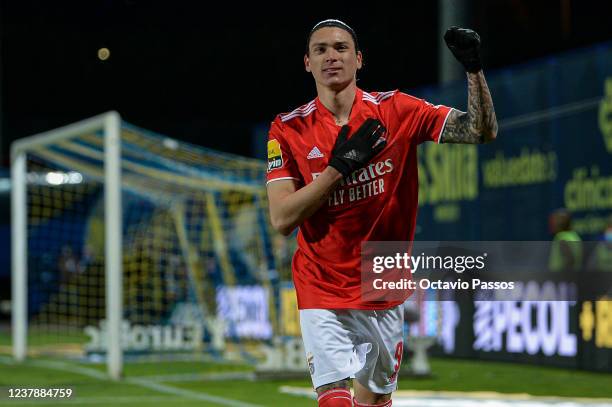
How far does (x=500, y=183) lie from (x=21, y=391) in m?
6.49

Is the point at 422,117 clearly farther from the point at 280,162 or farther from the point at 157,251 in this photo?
the point at 157,251

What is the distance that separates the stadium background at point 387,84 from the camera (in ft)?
42.6

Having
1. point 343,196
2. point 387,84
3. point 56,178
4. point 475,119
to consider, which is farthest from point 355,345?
point 387,84

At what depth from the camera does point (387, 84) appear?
73.7 ft

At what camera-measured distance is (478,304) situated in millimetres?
13766

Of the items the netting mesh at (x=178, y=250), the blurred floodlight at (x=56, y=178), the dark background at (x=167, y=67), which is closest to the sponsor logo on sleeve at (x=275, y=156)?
the netting mesh at (x=178, y=250)

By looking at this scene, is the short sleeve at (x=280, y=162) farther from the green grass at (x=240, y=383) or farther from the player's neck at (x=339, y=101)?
the green grass at (x=240, y=383)

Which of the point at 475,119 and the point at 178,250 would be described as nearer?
the point at 475,119

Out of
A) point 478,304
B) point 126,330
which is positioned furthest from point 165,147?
point 478,304

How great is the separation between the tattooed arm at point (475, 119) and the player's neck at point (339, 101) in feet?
1.33

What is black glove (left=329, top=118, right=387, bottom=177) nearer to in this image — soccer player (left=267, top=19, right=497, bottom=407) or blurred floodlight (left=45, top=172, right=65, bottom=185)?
soccer player (left=267, top=19, right=497, bottom=407)

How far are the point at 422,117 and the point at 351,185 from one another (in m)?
0.42

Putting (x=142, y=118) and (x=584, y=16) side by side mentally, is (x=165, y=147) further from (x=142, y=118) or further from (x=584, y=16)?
(x=142, y=118)
